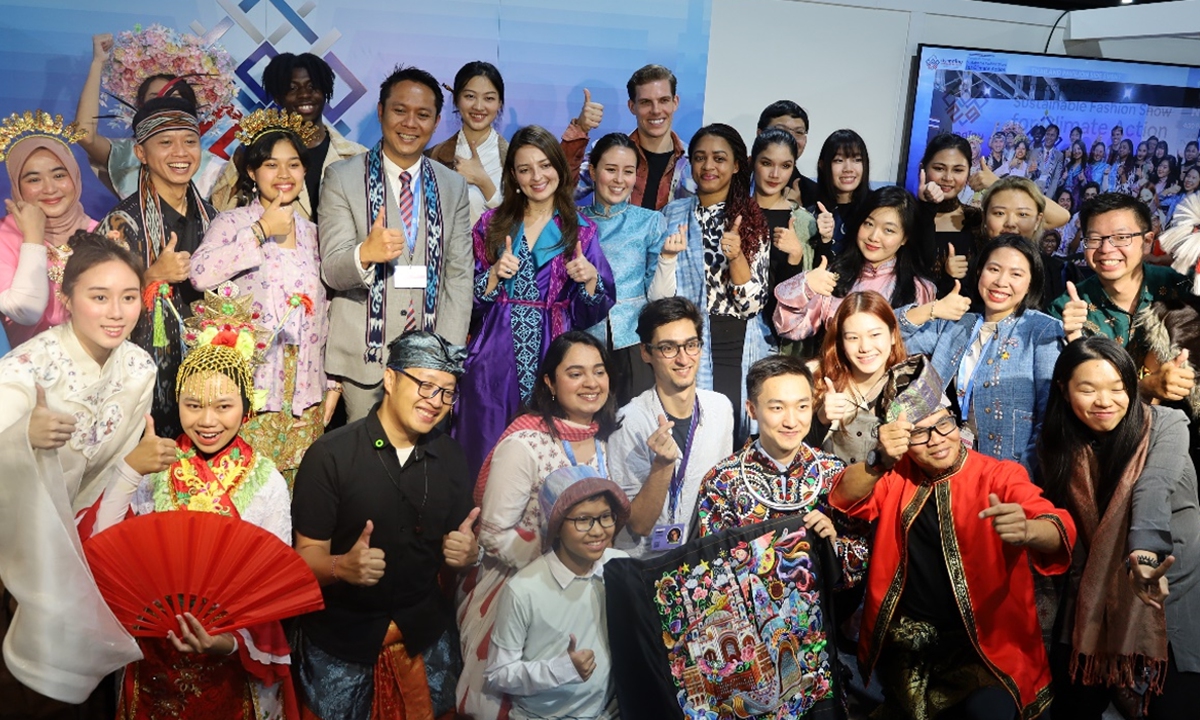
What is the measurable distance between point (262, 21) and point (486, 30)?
846 mm

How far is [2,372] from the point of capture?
3736 mm

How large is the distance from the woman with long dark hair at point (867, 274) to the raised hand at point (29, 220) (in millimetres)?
2799

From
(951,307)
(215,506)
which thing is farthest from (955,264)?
(215,506)

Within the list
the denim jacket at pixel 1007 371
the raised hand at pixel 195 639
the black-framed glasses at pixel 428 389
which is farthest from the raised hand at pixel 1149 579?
the raised hand at pixel 195 639

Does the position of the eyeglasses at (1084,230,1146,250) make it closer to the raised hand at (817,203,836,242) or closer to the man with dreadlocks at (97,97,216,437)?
the raised hand at (817,203,836,242)

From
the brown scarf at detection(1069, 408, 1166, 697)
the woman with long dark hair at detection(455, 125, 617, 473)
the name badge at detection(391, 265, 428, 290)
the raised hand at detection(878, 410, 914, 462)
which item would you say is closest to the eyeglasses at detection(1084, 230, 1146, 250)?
the brown scarf at detection(1069, 408, 1166, 697)

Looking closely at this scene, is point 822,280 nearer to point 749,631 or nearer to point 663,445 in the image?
point 663,445

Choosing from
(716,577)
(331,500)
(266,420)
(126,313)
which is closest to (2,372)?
(126,313)

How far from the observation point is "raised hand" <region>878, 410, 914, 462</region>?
4.16 meters

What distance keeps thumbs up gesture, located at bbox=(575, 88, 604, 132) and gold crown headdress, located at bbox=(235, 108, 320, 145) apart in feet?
3.64

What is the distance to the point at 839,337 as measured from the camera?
4.66 metres

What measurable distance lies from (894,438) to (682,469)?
2.84 feet

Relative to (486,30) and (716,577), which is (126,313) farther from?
(716,577)

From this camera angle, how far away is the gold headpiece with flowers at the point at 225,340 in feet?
12.6
